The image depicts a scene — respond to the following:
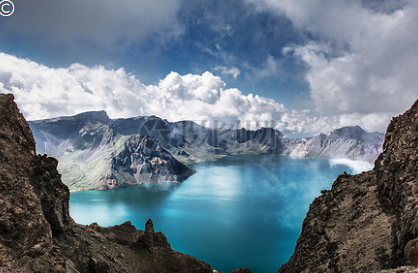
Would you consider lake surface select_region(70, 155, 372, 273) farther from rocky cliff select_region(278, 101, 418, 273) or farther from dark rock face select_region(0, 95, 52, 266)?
dark rock face select_region(0, 95, 52, 266)

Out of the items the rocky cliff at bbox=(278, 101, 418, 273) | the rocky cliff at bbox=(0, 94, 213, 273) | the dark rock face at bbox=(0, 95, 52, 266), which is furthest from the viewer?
the rocky cliff at bbox=(278, 101, 418, 273)

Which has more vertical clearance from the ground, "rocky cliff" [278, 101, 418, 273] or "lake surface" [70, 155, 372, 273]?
"rocky cliff" [278, 101, 418, 273]

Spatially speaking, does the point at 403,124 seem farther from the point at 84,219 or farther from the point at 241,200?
the point at 84,219

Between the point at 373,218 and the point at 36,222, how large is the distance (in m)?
42.5

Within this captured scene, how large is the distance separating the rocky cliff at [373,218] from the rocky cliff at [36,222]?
97.5ft

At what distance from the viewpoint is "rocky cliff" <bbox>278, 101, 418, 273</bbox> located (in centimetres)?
2584

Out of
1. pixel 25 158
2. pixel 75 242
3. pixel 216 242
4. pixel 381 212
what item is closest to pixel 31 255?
pixel 75 242

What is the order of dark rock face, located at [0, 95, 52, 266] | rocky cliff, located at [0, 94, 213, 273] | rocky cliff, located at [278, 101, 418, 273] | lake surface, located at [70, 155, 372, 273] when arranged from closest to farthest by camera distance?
dark rock face, located at [0, 95, 52, 266]
rocky cliff, located at [0, 94, 213, 273]
rocky cliff, located at [278, 101, 418, 273]
lake surface, located at [70, 155, 372, 273]

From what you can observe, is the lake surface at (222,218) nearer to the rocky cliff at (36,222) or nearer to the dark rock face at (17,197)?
the rocky cliff at (36,222)

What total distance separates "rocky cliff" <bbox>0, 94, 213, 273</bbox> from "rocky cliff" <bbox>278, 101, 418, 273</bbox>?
97.5ft

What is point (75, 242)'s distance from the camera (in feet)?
104

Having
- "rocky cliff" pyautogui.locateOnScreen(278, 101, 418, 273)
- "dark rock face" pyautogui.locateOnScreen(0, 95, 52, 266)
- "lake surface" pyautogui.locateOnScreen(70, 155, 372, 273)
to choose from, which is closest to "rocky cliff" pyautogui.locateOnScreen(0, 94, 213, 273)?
"dark rock face" pyautogui.locateOnScreen(0, 95, 52, 266)

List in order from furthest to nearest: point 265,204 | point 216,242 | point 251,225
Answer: point 265,204, point 251,225, point 216,242

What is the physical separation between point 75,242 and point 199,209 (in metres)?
119
